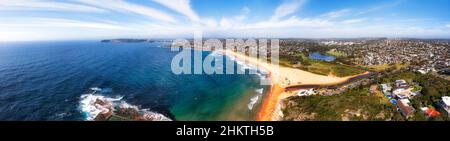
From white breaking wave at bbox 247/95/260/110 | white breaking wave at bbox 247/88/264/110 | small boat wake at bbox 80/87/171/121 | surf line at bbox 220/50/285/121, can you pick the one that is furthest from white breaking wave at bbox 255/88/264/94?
small boat wake at bbox 80/87/171/121

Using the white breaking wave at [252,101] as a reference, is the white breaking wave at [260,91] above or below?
above

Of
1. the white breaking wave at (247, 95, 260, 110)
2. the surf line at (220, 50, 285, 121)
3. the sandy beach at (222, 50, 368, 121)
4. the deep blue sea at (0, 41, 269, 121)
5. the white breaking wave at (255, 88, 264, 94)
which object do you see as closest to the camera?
the deep blue sea at (0, 41, 269, 121)

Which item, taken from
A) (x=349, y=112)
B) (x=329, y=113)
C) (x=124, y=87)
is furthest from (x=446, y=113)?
(x=124, y=87)

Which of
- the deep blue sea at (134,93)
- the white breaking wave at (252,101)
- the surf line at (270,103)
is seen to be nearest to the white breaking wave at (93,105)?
the deep blue sea at (134,93)

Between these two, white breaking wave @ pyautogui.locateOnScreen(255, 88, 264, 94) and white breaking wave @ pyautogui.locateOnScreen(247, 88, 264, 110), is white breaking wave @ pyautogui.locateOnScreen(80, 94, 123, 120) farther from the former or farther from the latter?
white breaking wave @ pyautogui.locateOnScreen(255, 88, 264, 94)

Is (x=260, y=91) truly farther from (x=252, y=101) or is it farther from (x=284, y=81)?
(x=284, y=81)

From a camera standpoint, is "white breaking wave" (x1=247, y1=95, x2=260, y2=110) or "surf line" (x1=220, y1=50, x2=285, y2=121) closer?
"surf line" (x1=220, y1=50, x2=285, y2=121)

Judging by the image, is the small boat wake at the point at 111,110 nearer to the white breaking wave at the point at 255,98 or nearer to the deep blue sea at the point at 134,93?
the deep blue sea at the point at 134,93

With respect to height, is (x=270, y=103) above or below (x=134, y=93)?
below

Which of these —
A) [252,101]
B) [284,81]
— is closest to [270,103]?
[252,101]
